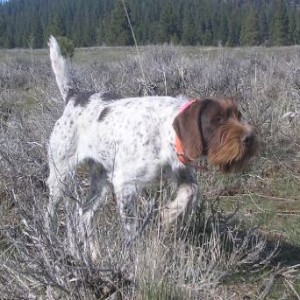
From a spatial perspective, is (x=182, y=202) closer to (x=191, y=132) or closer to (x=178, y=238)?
(x=178, y=238)

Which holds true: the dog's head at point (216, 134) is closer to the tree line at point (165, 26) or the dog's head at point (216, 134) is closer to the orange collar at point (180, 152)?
the orange collar at point (180, 152)

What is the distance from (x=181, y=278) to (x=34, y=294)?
738 millimetres

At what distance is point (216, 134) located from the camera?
178 inches

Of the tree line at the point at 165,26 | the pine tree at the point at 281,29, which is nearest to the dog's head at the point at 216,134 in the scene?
the tree line at the point at 165,26

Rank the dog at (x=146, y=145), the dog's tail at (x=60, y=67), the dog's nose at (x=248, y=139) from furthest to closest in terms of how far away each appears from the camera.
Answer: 1. the dog's tail at (x=60, y=67)
2. the dog at (x=146, y=145)
3. the dog's nose at (x=248, y=139)

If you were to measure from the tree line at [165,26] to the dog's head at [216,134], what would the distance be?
41673 millimetres

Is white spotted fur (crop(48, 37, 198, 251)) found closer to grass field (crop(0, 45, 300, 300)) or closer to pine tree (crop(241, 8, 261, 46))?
grass field (crop(0, 45, 300, 300))

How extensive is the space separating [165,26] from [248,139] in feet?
207

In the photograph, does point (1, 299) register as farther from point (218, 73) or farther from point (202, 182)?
point (218, 73)

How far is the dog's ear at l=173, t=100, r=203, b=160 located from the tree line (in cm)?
4168

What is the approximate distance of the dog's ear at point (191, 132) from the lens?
4.50 meters

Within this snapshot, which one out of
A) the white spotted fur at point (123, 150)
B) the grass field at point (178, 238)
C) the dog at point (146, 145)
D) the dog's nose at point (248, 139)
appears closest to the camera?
the grass field at point (178, 238)

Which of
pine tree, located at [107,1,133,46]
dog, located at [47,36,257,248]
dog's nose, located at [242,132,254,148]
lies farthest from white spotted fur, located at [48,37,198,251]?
pine tree, located at [107,1,133,46]

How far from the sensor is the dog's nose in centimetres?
437
